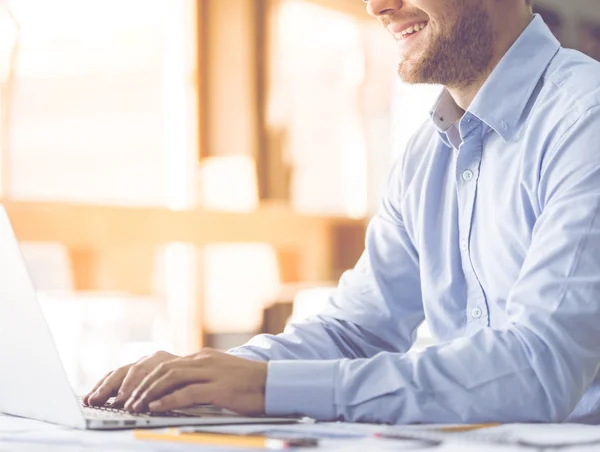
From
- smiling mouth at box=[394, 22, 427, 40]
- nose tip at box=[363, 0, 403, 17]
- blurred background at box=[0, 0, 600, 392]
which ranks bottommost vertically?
blurred background at box=[0, 0, 600, 392]

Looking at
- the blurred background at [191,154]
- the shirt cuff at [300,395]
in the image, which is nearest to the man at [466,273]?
the shirt cuff at [300,395]

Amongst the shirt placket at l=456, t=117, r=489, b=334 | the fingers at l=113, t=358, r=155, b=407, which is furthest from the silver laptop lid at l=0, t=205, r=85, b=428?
the shirt placket at l=456, t=117, r=489, b=334

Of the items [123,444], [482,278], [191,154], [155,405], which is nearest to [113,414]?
[155,405]

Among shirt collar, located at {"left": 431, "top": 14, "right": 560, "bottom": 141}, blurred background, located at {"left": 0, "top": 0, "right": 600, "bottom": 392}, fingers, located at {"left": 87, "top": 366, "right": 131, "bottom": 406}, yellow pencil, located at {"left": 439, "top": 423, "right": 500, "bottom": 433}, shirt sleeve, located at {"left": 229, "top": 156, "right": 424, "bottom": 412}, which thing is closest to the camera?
yellow pencil, located at {"left": 439, "top": 423, "right": 500, "bottom": 433}

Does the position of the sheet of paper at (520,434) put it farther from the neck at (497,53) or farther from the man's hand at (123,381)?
the neck at (497,53)

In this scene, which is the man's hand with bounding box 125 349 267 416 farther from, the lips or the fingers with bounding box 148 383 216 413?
the lips

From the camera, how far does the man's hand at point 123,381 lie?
3.66 ft

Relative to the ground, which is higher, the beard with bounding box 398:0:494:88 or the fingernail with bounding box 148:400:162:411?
the beard with bounding box 398:0:494:88

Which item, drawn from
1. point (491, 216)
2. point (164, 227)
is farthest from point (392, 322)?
point (164, 227)

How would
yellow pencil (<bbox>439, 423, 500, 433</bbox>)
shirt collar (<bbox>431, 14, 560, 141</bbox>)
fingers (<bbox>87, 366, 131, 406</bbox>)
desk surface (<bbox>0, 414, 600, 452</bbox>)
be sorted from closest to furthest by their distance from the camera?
desk surface (<bbox>0, 414, 600, 452</bbox>) → yellow pencil (<bbox>439, 423, 500, 433</bbox>) → fingers (<bbox>87, 366, 131, 406</bbox>) → shirt collar (<bbox>431, 14, 560, 141</bbox>)

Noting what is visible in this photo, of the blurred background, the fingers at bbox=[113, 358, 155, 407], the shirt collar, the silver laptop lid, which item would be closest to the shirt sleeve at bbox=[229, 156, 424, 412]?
the shirt collar

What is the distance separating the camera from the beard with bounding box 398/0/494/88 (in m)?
1.54

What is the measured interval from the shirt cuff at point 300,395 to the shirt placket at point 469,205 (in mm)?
438

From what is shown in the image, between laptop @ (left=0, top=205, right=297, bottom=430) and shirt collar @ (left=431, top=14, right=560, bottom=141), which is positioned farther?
shirt collar @ (left=431, top=14, right=560, bottom=141)
